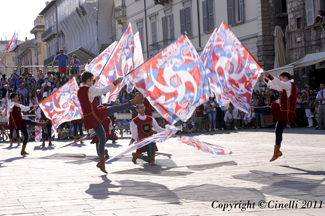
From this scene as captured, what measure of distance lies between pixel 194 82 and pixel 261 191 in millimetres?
2894

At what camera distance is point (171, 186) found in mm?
7691

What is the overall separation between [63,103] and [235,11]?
19.0 meters

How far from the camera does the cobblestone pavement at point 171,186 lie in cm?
602

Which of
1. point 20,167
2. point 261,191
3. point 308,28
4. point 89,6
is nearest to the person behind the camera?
point 261,191

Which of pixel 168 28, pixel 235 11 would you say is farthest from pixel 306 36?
pixel 168 28

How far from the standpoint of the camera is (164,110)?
9.24 metres

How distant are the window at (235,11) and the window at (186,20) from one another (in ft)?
17.2

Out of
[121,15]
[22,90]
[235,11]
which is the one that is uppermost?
[121,15]

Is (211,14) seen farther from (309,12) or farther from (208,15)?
(309,12)

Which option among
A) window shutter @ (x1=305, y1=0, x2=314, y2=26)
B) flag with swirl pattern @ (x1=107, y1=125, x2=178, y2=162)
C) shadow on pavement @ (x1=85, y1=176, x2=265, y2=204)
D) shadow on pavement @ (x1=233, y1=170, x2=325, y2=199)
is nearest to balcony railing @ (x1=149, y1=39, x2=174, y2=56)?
window shutter @ (x1=305, y1=0, x2=314, y2=26)

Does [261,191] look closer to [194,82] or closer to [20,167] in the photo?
[194,82]

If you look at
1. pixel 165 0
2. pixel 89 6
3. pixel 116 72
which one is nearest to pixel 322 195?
pixel 116 72

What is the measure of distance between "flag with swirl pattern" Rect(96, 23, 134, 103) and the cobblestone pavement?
155 cm

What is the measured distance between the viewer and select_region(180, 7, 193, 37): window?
36.9 meters
